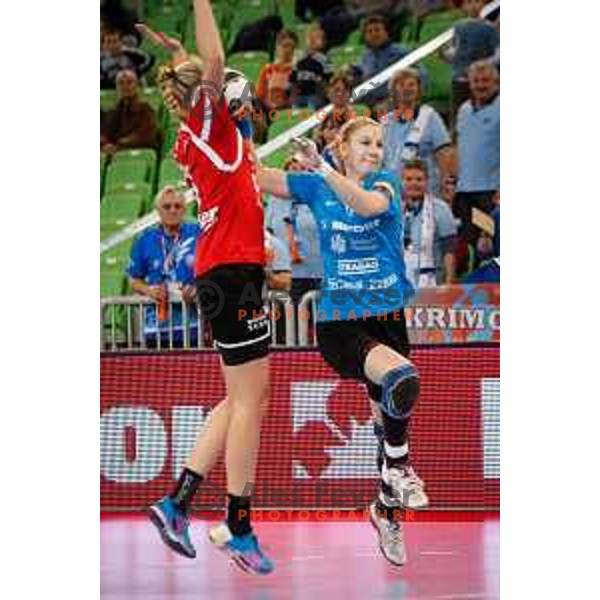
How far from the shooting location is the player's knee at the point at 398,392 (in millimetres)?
5777

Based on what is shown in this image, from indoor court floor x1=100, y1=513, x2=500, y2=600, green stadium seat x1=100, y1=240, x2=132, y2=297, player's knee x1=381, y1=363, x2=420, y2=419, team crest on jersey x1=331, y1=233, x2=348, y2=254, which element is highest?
team crest on jersey x1=331, y1=233, x2=348, y2=254

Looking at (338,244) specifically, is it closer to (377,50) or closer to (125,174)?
(125,174)

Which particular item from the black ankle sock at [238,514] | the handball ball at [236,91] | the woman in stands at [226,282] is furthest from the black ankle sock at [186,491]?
the handball ball at [236,91]

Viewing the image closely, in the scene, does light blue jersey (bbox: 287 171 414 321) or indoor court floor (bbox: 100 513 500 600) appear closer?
indoor court floor (bbox: 100 513 500 600)

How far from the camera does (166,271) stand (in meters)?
6.37

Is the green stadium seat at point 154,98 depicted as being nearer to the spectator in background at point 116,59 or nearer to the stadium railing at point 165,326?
the spectator in background at point 116,59

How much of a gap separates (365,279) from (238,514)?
0.78 meters

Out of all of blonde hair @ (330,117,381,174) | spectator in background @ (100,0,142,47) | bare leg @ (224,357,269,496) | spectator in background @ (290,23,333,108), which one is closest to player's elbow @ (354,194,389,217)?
blonde hair @ (330,117,381,174)

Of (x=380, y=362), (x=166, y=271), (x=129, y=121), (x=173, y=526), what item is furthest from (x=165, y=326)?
(x=380, y=362)

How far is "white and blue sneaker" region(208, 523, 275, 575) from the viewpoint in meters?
5.77

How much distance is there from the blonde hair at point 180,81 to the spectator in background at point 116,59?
1.12ft

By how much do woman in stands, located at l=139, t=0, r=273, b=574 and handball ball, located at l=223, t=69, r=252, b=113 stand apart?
0.03 meters

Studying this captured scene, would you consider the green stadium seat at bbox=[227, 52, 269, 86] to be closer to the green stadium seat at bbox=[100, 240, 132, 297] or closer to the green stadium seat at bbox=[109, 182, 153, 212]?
the green stadium seat at bbox=[109, 182, 153, 212]
